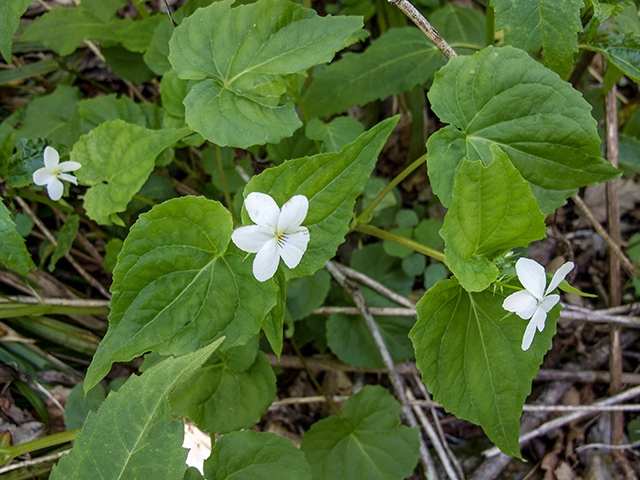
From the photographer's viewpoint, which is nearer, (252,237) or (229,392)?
(252,237)

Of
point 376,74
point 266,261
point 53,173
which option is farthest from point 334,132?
point 53,173

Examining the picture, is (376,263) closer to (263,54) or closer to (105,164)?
(263,54)

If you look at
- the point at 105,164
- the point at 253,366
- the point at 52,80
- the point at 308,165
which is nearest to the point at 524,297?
the point at 308,165

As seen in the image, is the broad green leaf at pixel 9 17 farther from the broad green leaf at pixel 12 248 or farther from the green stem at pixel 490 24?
the green stem at pixel 490 24

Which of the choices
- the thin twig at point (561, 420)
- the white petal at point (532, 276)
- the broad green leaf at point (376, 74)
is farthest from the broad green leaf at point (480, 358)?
the broad green leaf at point (376, 74)

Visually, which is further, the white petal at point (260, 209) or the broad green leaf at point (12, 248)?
the broad green leaf at point (12, 248)

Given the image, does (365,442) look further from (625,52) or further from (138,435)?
(625,52)
